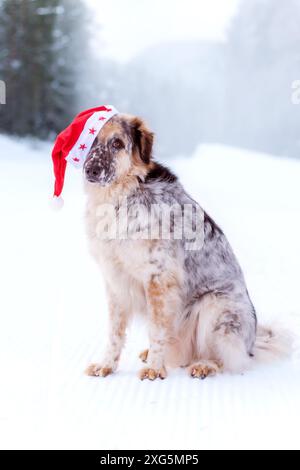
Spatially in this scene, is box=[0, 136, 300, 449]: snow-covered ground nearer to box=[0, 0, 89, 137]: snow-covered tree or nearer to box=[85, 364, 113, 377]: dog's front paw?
box=[85, 364, 113, 377]: dog's front paw

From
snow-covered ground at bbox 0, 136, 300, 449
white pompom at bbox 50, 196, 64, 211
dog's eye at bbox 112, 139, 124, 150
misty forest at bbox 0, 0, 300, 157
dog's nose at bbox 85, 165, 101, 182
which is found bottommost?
snow-covered ground at bbox 0, 136, 300, 449

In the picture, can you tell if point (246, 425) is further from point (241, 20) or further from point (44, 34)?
point (241, 20)

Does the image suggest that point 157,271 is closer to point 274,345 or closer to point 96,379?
point 96,379

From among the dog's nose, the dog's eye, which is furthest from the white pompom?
the dog's eye

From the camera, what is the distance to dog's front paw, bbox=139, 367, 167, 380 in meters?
2.84

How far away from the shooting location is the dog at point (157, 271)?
2.88 metres

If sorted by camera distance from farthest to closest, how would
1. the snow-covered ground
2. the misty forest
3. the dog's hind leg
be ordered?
the misty forest < the dog's hind leg < the snow-covered ground

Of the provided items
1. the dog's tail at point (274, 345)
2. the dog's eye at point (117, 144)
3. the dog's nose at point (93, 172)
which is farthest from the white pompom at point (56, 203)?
the dog's tail at point (274, 345)

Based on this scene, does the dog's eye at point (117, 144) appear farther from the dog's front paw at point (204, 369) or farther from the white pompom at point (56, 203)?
the dog's front paw at point (204, 369)

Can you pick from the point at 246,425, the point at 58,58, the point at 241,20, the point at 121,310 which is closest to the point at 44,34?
the point at 58,58

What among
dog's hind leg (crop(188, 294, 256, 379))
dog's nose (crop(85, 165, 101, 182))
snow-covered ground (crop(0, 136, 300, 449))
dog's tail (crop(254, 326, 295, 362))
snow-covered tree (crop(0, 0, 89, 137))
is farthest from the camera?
snow-covered tree (crop(0, 0, 89, 137))

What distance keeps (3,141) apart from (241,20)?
7.79 metres

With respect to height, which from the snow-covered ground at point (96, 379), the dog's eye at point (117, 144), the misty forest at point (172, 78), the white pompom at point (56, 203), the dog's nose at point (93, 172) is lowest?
the snow-covered ground at point (96, 379)
